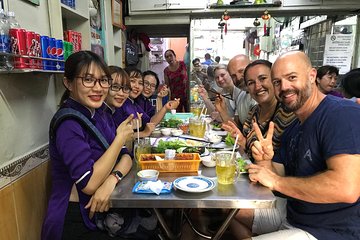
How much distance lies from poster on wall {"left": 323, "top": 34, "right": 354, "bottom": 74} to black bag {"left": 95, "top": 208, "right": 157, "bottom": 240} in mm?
3934

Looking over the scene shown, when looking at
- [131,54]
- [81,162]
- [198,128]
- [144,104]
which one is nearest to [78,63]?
[81,162]

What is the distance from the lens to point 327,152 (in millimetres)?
1071

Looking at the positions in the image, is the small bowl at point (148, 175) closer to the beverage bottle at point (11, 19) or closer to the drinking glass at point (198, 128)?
the drinking glass at point (198, 128)

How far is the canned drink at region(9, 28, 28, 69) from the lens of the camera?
1.24 metres

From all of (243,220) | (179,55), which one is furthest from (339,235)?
(179,55)

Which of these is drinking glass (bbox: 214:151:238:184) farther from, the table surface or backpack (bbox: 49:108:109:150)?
backpack (bbox: 49:108:109:150)

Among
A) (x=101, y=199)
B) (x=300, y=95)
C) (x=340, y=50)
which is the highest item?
(x=340, y=50)

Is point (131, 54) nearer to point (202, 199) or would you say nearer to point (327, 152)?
point (202, 199)

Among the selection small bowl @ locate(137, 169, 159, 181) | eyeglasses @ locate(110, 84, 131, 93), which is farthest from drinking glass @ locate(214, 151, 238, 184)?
eyeglasses @ locate(110, 84, 131, 93)

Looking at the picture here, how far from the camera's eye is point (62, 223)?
1254 mm

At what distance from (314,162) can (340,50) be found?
11.8ft

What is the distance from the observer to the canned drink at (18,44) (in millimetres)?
1238

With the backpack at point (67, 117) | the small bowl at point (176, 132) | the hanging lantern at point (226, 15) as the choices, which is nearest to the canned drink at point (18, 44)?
the backpack at point (67, 117)

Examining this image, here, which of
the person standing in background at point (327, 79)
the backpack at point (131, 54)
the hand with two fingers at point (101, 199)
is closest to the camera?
the hand with two fingers at point (101, 199)
